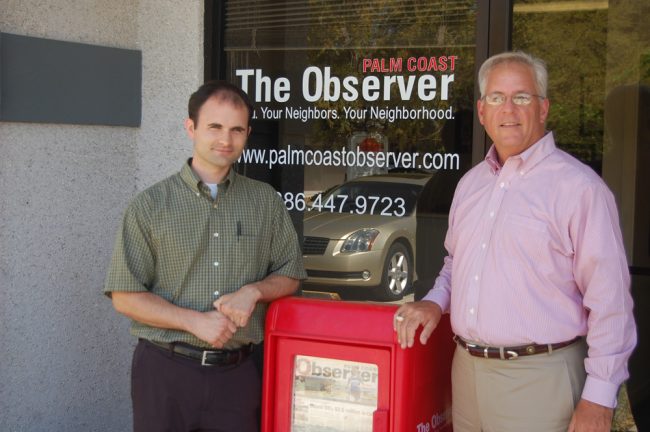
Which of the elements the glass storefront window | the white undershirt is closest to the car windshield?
the glass storefront window

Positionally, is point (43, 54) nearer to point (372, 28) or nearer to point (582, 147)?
point (372, 28)

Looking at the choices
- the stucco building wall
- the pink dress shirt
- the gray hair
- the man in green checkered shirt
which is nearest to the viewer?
the pink dress shirt

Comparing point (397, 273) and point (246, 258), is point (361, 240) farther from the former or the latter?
point (246, 258)

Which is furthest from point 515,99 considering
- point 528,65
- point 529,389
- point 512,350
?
point 529,389

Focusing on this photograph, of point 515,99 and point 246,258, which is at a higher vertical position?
A: point 515,99

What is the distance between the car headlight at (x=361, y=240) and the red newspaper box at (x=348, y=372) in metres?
1.30

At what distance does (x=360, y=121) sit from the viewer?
4.01 meters

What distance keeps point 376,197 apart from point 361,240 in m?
0.22

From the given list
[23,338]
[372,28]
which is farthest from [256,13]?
[23,338]

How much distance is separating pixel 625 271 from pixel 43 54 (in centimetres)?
265

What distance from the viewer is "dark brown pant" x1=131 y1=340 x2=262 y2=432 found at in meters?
2.63

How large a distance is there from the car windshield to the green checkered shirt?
129cm

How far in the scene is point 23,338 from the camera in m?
3.86

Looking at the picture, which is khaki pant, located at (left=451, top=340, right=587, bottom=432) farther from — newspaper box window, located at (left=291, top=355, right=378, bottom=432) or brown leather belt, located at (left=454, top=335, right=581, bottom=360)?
newspaper box window, located at (left=291, top=355, right=378, bottom=432)
